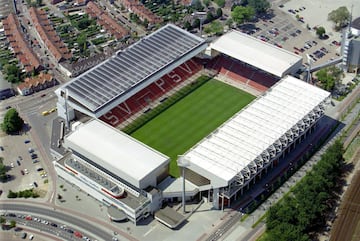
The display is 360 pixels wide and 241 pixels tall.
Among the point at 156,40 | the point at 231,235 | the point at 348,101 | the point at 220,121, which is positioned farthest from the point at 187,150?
the point at 348,101

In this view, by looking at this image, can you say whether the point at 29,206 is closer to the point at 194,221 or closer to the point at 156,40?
the point at 194,221

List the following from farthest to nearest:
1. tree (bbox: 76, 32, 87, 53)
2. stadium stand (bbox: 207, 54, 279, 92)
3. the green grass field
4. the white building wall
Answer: tree (bbox: 76, 32, 87, 53)
stadium stand (bbox: 207, 54, 279, 92)
the green grass field
the white building wall

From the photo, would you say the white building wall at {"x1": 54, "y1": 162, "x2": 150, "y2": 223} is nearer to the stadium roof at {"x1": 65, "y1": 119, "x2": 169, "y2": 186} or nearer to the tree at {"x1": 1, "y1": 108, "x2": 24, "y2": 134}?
the stadium roof at {"x1": 65, "y1": 119, "x2": 169, "y2": 186}

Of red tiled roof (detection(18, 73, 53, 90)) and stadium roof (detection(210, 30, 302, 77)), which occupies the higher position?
stadium roof (detection(210, 30, 302, 77))

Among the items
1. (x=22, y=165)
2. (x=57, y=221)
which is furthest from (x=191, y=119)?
(x=57, y=221)

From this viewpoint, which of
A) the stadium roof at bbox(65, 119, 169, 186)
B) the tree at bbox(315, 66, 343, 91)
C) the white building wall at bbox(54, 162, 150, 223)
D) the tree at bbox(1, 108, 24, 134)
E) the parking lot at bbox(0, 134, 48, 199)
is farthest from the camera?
the tree at bbox(315, 66, 343, 91)

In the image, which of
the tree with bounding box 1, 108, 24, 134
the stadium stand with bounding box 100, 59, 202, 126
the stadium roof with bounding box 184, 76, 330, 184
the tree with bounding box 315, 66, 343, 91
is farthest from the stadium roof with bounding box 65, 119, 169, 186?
the tree with bounding box 315, 66, 343, 91
